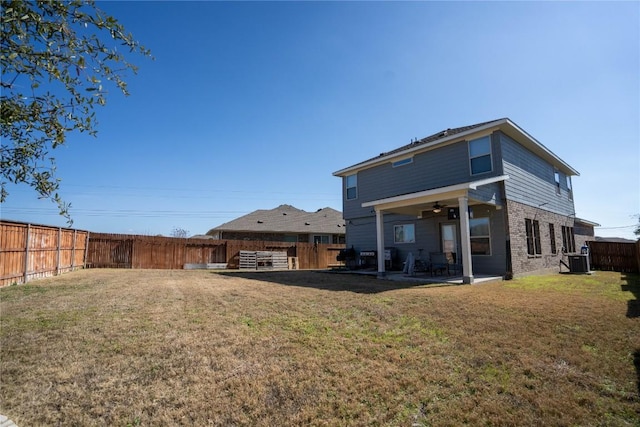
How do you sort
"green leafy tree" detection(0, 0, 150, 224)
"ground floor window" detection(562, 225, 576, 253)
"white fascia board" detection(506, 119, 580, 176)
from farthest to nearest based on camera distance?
"ground floor window" detection(562, 225, 576, 253)
"white fascia board" detection(506, 119, 580, 176)
"green leafy tree" detection(0, 0, 150, 224)

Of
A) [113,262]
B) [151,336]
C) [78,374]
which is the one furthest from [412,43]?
[113,262]

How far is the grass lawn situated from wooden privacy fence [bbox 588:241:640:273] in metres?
11.8

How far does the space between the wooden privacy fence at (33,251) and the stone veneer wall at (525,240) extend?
16.6 meters

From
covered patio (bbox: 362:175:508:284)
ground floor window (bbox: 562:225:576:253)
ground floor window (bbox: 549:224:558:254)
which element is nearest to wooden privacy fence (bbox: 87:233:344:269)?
covered patio (bbox: 362:175:508:284)

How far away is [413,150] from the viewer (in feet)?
44.2

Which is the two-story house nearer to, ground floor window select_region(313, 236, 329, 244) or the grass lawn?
the grass lawn

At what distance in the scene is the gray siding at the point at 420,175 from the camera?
471 inches

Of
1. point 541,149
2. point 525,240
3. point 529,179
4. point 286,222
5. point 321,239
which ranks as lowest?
point 525,240

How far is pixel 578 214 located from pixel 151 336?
909 inches

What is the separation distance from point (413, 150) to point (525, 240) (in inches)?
220

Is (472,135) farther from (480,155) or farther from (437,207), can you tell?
(437,207)

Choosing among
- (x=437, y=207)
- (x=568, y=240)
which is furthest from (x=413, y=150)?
(x=568, y=240)

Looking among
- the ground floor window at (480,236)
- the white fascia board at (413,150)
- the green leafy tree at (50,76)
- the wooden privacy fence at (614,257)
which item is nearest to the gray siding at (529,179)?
the white fascia board at (413,150)

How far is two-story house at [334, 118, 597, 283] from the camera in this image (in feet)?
35.6
